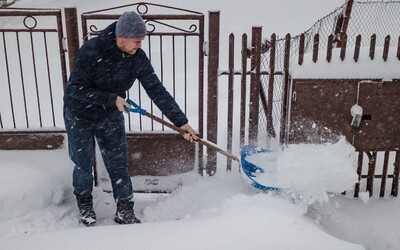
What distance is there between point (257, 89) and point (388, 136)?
1.43 meters

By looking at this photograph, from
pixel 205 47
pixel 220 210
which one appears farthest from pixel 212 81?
pixel 220 210

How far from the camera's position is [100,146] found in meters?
4.04

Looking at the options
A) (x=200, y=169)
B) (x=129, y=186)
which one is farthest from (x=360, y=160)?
(x=129, y=186)

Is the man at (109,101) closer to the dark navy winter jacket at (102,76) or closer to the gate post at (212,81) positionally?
the dark navy winter jacket at (102,76)

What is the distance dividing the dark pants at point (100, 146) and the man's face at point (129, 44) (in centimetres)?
67

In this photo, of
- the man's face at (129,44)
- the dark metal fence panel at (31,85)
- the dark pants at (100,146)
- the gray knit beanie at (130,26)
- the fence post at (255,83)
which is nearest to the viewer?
the gray knit beanie at (130,26)

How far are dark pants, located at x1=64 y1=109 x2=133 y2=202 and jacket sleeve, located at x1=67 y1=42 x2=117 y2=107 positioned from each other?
10.1 inches

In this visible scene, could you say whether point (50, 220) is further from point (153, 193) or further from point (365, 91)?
point (365, 91)

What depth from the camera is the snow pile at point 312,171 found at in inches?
150

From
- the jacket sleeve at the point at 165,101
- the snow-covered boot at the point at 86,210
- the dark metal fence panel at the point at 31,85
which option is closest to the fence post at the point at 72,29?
the dark metal fence panel at the point at 31,85

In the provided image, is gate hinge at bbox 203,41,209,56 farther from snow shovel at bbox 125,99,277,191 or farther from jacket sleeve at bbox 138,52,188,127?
snow shovel at bbox 125,99,277,191

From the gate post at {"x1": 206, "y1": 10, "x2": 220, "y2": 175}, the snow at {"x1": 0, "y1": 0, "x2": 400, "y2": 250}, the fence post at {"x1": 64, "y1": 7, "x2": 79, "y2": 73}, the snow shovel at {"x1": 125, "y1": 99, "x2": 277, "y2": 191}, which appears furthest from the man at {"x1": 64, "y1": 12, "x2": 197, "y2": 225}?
the fence post at {"x1": 64, "y1": 7, "x2": 79, "y2": 73}

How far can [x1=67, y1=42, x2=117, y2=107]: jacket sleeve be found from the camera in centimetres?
354

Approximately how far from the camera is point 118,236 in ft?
10.1
